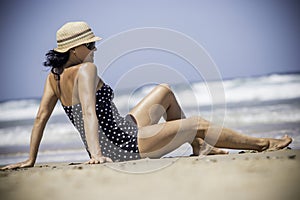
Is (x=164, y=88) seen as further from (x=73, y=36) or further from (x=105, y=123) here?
(x=73, y=36)

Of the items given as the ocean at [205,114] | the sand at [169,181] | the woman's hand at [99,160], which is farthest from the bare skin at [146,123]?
the ocean at [205,114]

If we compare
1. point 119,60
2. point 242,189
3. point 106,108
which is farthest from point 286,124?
point 242,189

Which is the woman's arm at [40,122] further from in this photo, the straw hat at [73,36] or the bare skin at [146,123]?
the straw hat at [73,36]

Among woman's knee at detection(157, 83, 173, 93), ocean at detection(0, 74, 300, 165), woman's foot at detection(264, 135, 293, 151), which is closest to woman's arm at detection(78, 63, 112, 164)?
woman's knee at detection(157, 83, 173, 93)

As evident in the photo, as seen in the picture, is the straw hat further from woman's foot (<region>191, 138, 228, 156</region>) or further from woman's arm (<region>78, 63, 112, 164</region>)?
woman's foot (<region>191, 138, 228, 156</region>)

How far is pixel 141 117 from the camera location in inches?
144

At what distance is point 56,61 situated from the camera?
3.46 m

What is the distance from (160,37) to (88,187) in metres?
2.37

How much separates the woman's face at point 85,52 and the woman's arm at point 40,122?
0.37 metres

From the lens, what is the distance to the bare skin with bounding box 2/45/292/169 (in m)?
3.27

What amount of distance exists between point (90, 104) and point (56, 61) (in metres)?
0.48

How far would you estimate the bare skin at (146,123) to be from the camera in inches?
129

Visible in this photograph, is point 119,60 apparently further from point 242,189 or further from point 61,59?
point 242,189

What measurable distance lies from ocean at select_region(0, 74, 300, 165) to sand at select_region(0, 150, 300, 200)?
195 centimetres
